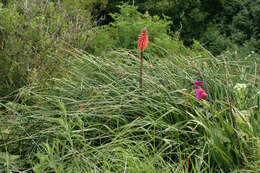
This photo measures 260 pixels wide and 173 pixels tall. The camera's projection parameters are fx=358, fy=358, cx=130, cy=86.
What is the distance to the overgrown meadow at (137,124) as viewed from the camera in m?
2.63

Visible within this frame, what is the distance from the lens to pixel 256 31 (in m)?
8.55

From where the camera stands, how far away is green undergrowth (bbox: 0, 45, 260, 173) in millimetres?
2633

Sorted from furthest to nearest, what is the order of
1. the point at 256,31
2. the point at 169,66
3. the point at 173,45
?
the point at 256,31
the point at 173,45
the point at 169,66

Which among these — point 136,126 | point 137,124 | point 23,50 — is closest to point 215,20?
point 23,50

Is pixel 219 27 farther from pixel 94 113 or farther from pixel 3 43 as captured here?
pixel 94 113

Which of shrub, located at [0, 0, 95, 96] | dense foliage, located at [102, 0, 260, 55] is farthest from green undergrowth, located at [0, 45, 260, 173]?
dense foliage, located at [102, 0, 260, 55]

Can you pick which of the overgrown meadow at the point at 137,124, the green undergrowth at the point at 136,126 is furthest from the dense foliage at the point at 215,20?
the green undergrowth at the point at 136,126

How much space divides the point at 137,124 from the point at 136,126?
0.28 metres

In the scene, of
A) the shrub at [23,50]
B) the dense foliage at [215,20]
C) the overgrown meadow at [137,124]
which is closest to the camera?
the overgrown meadow at [137,124]

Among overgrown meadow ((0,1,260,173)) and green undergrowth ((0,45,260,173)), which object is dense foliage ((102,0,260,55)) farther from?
green undergrowth ((0,45,260,173))

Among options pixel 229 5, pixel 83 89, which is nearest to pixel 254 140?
pixel 83 89

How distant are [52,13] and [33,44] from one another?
0.80 meters

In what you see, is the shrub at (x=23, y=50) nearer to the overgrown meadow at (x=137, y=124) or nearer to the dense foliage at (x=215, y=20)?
the overgrown meadow at (x=137, y=124)

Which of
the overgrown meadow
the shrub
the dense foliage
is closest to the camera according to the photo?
the overgrown meadow
